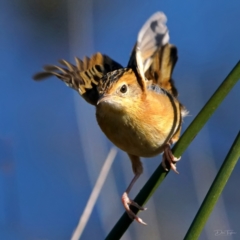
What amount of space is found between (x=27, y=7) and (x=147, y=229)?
5.99ft

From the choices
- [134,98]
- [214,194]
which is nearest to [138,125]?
[134,98]

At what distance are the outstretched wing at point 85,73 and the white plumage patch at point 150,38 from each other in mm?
193

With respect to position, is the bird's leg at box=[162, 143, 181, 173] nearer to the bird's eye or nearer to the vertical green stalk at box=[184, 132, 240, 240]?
the bird's eye

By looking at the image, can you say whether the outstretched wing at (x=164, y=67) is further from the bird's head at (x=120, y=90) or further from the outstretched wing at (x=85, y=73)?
the bird's head at (x=120, y=90)

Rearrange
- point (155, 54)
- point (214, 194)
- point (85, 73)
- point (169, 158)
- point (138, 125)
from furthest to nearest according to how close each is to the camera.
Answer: point (155, 54) < point (85, 73) < point (138, 125) < point (169, 158) < point (214, 194)

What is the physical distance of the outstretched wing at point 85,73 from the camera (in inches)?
86.9

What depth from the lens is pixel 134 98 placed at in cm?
201

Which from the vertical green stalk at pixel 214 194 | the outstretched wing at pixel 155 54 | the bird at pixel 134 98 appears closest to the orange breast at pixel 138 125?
the bird at pixel 134 98

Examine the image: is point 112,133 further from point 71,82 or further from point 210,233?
point 210,233

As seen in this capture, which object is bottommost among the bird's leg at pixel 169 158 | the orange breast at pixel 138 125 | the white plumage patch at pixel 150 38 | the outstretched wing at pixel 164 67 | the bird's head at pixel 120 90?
the bird's leg at pixel 169 158

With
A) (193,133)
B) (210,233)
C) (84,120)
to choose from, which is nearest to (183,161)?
(210,233)

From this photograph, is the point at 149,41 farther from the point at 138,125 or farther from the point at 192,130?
the point at 192,130

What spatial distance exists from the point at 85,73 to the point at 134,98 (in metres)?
0.36

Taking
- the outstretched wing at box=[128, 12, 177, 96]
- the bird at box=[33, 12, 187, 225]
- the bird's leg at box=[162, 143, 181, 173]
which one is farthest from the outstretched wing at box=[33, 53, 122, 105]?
the bird's leg at box=[162, 143, 181, 173]
